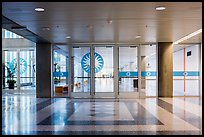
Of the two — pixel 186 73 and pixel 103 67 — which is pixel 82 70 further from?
pixel 186 73

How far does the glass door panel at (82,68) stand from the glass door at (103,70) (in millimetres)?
342

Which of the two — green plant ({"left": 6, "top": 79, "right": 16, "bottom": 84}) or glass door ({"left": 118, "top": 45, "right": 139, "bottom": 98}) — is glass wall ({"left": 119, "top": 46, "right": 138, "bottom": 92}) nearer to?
glass door ({"left": 118, "top": 45, "right": 139, "bottom": 98})

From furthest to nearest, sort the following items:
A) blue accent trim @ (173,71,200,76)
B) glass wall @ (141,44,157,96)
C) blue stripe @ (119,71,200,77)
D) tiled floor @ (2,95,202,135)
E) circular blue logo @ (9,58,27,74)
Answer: circular blue logo @ (9,58,27,74) → blue accent trim @ (173,71,200,76) → glass wall @ (141,44,157,96) → blue stripe @ (119,71,200,77) → tiled floor @ (2,95,202,135)

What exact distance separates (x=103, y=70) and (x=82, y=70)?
1.01 metres

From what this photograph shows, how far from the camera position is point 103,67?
14.0m

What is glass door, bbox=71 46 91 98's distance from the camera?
13.9 m

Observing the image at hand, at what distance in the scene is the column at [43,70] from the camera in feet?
45.4

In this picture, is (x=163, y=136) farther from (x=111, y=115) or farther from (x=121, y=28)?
(x=121, y=28)

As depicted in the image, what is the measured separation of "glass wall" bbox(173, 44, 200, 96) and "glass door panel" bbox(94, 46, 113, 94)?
3.73 m

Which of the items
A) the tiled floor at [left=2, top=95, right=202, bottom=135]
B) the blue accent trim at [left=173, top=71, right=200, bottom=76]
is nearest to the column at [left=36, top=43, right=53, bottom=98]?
the tiled floor at [left=2, top=95, right=202, bottom=135]

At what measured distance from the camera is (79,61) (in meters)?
14.0

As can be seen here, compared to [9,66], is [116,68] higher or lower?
lower

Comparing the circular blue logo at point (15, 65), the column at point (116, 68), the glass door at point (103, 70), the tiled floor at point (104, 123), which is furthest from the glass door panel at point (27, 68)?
the tiled floor at point (104, 123)

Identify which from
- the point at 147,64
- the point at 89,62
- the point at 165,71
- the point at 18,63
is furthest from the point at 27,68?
the point at 165,71
